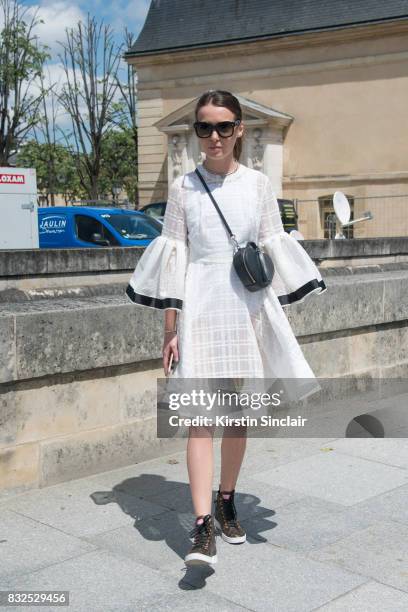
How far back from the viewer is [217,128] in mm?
3602

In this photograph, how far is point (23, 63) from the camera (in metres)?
33.2

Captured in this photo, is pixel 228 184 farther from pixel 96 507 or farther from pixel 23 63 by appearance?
pixel 23 63

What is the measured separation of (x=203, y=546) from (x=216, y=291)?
1017 millimetres

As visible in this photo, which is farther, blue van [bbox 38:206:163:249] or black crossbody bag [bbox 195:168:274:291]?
blue van [bbox 38:206:163:249]

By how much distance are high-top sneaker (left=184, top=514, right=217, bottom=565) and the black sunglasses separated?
1.55 m

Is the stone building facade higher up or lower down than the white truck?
higher up

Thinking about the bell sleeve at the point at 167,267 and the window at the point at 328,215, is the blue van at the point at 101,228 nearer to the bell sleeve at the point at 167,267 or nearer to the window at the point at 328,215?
the bell sleeve at the point at 167,267

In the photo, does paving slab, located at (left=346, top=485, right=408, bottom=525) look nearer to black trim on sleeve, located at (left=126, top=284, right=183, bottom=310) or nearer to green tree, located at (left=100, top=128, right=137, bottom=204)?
black trim on sleeve, located at (left=126, top=284, right=183, bottom=310)

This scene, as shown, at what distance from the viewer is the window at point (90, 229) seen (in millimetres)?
15562

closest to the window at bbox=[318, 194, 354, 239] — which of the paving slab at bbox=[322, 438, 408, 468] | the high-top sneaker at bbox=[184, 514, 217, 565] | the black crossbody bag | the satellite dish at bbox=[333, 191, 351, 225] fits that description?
the satellite dish at bbox=[333, 191, 351, 225]

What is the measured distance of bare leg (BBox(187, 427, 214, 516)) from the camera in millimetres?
3547

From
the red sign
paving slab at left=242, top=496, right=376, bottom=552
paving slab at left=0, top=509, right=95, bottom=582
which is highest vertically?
the red sign

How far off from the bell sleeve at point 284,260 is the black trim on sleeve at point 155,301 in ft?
1.55

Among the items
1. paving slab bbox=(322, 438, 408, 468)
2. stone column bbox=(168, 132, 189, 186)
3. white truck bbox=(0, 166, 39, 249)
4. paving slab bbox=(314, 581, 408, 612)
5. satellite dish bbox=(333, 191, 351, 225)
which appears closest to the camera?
paving slab bbox=(314, 581, 408, 612)
